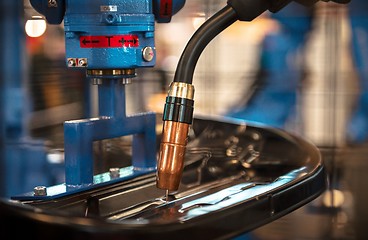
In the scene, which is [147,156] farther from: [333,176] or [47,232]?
[333,176]

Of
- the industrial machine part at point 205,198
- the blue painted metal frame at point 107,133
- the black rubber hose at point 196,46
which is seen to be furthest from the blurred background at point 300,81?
the black rubber hose at point 196,46

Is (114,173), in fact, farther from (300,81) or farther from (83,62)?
(300,81)

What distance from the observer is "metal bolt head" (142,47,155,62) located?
0.77 meters

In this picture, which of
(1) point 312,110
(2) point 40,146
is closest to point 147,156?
(2) point 40,146

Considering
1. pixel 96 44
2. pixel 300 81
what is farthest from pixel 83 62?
pixel 300 81

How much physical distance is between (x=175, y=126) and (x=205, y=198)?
11 cm

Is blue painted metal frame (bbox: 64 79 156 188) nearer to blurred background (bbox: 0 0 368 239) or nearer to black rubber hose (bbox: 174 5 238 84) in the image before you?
black rubber hose (bbox: 174 5 238 84)

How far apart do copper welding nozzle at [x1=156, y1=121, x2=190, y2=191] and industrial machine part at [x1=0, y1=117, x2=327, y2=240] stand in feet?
0.12

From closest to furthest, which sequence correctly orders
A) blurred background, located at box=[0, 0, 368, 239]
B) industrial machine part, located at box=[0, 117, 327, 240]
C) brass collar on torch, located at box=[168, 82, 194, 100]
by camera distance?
industrial machine part, located at box=[0, 117, 327, 240]
brass collar on torch, located at box=[168, 82, 194, 100]
blurred background, located at box=[0, 0, 368, 239]

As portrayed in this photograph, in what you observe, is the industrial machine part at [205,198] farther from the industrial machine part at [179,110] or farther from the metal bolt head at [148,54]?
the metal bolt head at [148,54]

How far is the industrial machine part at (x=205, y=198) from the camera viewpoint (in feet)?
1.69

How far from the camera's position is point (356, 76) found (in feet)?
9.07

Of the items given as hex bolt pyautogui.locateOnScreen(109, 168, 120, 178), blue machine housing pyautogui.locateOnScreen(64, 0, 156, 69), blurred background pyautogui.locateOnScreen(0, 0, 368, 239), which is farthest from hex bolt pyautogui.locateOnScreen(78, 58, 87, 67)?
blurred background pyautogui.locateOnScreen(0, 0, 368, 239)

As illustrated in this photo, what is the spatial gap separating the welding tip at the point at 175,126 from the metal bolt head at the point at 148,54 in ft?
0.50
